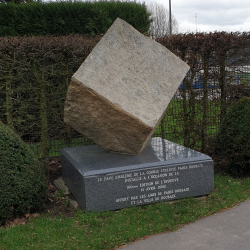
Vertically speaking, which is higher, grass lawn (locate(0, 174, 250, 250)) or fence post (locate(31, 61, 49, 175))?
fence post (locate(31, 61, 49, 175))

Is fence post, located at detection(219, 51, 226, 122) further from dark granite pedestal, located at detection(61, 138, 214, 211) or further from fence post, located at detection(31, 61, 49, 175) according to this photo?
fence post, located at detection(31, 61, 49, 175)

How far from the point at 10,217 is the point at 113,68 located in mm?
2481

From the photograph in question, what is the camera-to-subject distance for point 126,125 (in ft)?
15.4

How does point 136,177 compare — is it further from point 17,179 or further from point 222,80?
point 222,80

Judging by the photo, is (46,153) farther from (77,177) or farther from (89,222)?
(89,222)

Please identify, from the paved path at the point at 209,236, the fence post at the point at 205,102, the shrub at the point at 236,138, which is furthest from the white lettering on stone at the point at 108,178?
the fence post at the point at 205,102

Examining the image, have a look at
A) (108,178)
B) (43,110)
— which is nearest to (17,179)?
(108,178)

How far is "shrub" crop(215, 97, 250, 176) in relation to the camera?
18.3 feet

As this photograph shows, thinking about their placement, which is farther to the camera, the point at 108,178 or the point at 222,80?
the point at 222,80

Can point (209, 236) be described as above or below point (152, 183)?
below

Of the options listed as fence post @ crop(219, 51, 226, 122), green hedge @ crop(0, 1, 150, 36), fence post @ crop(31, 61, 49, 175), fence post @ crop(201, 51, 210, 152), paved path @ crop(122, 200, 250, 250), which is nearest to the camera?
paved path @ crop(122, 200, 250, 250)

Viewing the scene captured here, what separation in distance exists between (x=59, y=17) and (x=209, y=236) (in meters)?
8.20

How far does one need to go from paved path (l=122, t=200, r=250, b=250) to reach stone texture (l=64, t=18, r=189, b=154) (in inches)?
56.8

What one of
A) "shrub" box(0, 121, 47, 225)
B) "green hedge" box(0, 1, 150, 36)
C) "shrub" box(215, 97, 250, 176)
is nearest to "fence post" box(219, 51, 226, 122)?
"shrub" box(215, 97, 250, 176)
